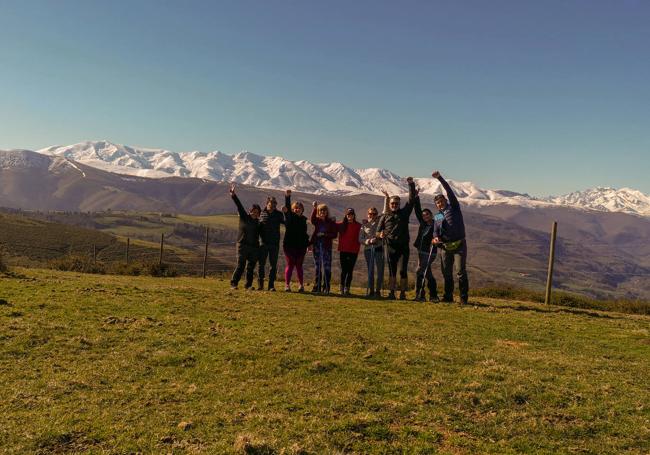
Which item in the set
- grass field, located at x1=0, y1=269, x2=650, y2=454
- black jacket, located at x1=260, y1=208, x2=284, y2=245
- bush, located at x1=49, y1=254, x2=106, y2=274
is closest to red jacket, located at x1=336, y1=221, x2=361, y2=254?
black jacket, located at x1=260, y1=208, x2=284, y2=245

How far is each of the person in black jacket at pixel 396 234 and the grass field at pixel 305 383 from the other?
156 inches

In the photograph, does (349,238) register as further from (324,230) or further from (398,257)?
(398,257)

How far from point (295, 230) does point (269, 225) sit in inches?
32.3

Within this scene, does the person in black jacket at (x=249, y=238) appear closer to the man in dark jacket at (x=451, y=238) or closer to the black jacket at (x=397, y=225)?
the black jacket at (x=397, y=225)

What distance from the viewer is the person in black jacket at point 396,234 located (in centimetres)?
1418

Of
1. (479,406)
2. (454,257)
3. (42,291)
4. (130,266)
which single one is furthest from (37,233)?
(479,406)

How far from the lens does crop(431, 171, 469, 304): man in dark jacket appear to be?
1333 cm

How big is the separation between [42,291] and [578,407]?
39.6ft

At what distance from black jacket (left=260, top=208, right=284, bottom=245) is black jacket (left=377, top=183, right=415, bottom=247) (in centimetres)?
322

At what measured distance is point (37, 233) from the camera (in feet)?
265

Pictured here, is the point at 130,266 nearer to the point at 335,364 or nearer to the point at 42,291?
the point at 42,291

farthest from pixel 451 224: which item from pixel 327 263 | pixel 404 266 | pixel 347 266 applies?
pixel 327 263

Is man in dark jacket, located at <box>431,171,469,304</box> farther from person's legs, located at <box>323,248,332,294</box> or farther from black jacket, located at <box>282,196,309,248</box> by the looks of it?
black jacket, located at <box>282,196,309,248</box>

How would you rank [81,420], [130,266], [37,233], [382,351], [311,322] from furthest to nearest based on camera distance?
[37,233], [130,266], [311,322], [382,351], [81,420]
